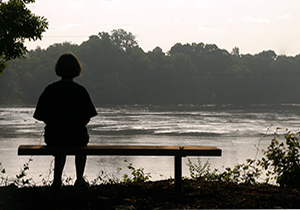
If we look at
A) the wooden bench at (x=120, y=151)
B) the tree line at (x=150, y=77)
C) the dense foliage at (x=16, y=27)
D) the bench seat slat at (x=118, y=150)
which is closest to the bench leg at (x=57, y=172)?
the wooden bench at (x=120, y=151)

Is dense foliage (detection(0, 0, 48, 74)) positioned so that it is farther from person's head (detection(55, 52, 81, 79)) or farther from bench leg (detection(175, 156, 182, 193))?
bench leg (detection(175, 156, 182, 193))

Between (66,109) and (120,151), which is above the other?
(66,109)

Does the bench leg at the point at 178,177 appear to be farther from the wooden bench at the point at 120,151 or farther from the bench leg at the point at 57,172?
the bench leg at the point at 57,172

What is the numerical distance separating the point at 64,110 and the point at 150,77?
300 ft

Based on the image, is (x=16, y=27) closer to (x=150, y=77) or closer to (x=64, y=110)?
(x=64, y=110)

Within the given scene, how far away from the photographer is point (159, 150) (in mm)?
4133

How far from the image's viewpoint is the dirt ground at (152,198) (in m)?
3.66

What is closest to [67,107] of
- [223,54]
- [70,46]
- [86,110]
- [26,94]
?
[86,110]

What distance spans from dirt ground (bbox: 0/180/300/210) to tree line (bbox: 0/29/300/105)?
72020 millimetres

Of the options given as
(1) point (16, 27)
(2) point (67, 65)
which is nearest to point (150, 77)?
(1) point (16, 27)

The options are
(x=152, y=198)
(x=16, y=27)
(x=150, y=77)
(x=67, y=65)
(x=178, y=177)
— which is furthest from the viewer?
(x=150, y=77)

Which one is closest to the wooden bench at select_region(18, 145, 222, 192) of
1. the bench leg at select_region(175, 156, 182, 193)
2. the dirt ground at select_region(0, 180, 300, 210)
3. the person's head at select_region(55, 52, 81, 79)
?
the bench leg at select_region(175, 156, 182, 193)

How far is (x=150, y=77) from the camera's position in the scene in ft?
314

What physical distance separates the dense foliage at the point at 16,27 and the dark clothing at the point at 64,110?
66.2 inches
